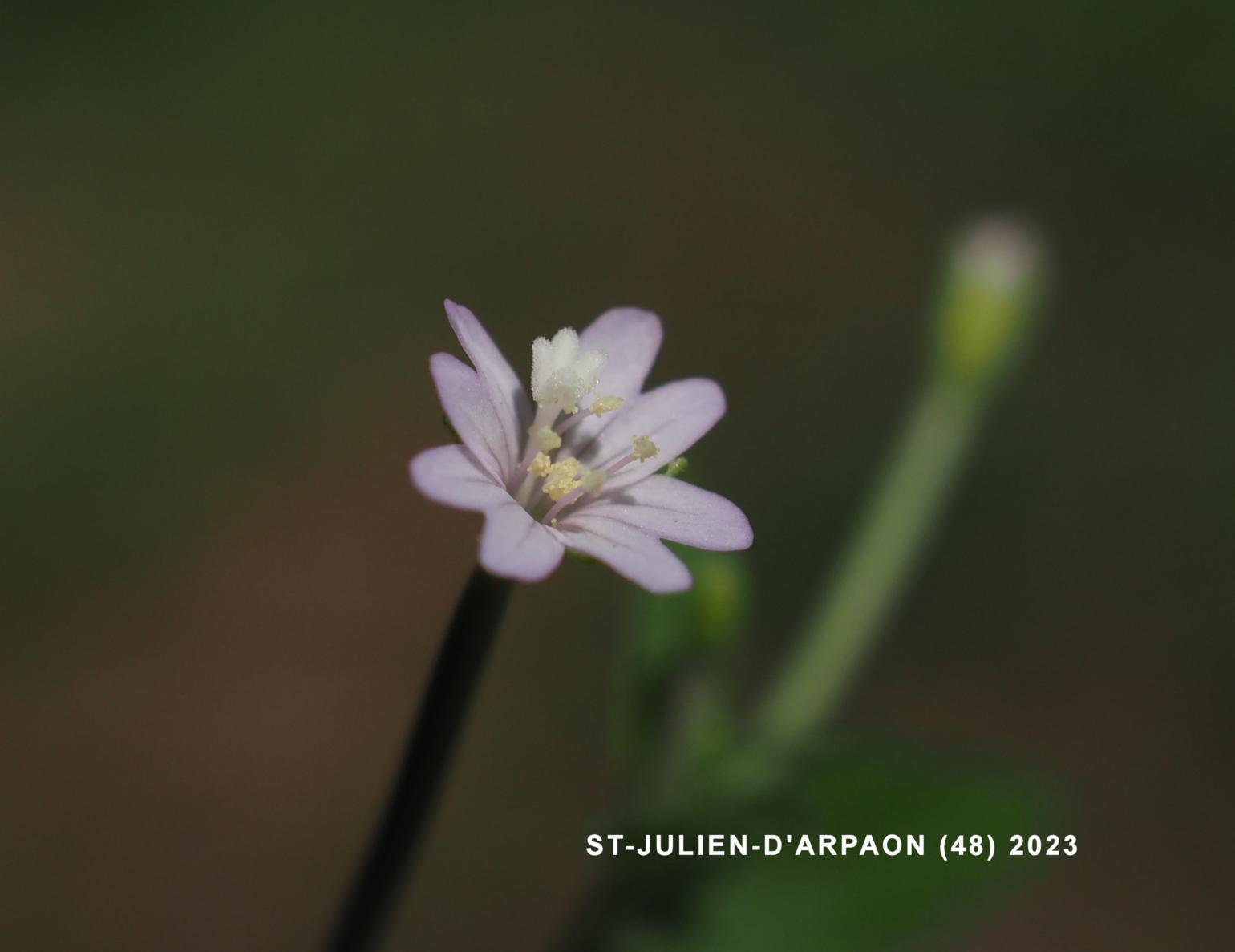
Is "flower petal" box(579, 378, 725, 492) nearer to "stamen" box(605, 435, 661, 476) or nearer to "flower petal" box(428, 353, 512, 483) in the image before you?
"stamen" box(605, 435, 661, 476)

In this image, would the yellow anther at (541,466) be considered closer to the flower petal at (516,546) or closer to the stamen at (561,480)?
the stamen at (561,480)

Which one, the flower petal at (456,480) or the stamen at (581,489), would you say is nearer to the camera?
the flower petal at (456,480)

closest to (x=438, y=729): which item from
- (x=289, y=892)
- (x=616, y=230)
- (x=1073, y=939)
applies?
(x=289, y=892)

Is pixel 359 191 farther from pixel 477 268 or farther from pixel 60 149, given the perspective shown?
pixel 60 149

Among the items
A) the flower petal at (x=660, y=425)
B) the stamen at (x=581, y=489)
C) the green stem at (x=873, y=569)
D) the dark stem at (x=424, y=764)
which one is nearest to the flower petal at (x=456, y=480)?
the dark stem at (x=424, y=764)

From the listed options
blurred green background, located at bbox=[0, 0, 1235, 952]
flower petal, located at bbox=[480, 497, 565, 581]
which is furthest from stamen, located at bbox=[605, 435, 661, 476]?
blurred green background, located at bbox=[0, 0, 1235, 952]

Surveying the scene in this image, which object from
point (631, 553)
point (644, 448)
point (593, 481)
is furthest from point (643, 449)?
point (631, 553)
